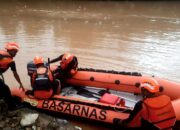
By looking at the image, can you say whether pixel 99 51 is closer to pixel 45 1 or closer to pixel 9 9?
pixel 9 9

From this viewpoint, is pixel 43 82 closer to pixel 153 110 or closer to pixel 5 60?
pixel 5 60

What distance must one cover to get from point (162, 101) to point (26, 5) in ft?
43.1

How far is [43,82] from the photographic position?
4.83 metres

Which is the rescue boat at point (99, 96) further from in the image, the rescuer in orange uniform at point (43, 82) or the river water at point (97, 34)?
the river water at point (97, 34)

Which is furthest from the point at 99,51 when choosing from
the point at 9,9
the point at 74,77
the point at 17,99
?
the point at 9,9

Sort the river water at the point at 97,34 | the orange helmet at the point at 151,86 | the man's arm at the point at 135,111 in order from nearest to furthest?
the orange helmet at the point at 151,86 → the man's arm at the point at 135,111 → the river water at the point at 97,34

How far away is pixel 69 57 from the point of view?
5.45 meters

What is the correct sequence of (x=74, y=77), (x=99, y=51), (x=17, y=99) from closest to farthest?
(x=17, y=99), (x=74, y=77), (x=99, y=51)

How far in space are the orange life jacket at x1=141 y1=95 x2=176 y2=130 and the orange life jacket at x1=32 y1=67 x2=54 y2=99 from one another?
1610 mm

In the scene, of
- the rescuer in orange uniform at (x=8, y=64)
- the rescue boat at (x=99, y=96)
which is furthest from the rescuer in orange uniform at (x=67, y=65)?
the rescuer in orange uniform at (x=8, y=64)

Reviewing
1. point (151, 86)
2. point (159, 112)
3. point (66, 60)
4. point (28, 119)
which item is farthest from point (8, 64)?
point (159, 112)

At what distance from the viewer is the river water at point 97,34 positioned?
25.5 feet

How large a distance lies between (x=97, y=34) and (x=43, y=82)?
583 centimetres

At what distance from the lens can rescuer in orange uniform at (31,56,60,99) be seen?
4.83m
